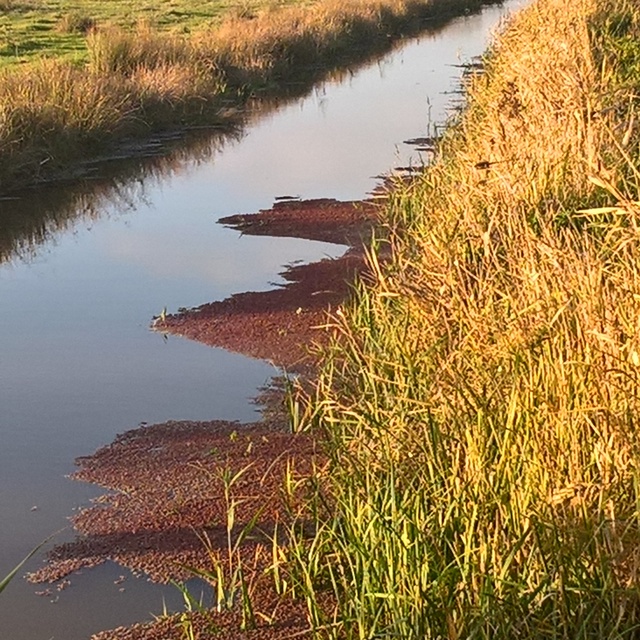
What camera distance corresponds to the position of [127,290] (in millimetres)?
9102

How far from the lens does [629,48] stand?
10.9 meters

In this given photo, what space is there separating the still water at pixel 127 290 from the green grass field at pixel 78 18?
5.17m

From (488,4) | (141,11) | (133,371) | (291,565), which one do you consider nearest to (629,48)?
(133,371)

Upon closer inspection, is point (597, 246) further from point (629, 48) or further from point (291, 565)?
point (629, 48)

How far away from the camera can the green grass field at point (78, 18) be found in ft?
66.0

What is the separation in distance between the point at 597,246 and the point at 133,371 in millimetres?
3126

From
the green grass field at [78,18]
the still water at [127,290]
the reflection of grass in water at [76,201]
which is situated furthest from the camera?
the green grass field at [78,18]

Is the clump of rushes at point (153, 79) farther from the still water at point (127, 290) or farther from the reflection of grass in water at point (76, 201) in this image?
the still water at point (127, 290)

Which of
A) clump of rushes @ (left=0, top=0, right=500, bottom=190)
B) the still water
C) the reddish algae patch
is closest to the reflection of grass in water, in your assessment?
the still water

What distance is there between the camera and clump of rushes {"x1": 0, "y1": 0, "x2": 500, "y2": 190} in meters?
12.6

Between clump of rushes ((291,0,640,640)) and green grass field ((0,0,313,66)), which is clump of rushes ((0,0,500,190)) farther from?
clump of rushes ((291,0,640,640))

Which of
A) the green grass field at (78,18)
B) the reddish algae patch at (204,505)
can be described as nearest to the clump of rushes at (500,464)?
the reddish algae patch at (204,505)

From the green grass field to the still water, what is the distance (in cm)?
517

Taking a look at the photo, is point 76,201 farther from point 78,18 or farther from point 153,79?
point 78,18
